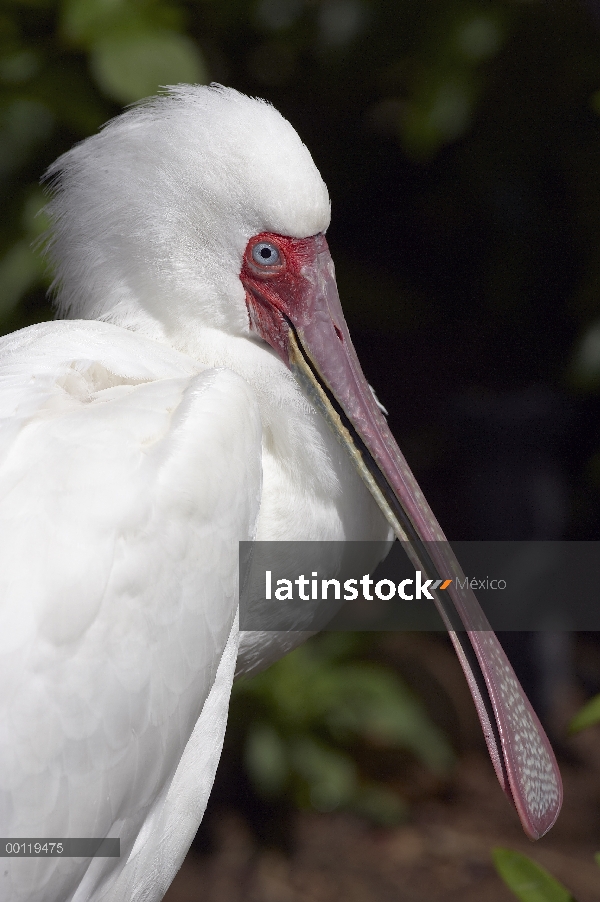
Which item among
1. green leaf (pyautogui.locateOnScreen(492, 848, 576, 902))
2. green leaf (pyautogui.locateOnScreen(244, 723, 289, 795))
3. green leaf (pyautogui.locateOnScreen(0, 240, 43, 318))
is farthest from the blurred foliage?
green leaf (pyautogui.locateOnScreen(0, 240, 43, 318))

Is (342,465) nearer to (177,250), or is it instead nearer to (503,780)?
(177,250)

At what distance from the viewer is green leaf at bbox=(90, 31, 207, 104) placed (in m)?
1.76

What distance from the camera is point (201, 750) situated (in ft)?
4.44

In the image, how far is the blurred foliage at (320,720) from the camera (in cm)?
235

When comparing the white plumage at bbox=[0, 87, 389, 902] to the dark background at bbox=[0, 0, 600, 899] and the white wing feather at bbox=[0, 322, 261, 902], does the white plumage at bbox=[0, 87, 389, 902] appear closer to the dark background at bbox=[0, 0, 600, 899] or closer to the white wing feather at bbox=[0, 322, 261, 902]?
the white wing feather at bbox=[0, 322, 261, 902]

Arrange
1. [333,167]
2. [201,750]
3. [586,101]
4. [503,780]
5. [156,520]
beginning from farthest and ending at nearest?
[333,167] → [586,101] → [503,780] → [201,750] → [156,520]

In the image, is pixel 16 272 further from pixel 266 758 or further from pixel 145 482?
pixel 266 758

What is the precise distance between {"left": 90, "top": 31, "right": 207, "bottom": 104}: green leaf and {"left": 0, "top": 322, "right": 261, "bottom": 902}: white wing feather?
650 millimetres

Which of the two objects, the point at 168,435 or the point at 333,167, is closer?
the point at 168,435

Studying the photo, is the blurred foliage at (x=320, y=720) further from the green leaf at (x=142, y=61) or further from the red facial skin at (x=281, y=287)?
the green leaf at (x=142, y=61)

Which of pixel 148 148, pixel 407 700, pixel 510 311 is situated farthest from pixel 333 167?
pixel 407 700

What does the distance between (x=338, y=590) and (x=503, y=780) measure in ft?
1.29

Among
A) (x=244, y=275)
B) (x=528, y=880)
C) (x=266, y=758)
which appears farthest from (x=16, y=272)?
(x=528, y=880)

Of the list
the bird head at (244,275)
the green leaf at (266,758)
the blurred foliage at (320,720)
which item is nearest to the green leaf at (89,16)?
the bird head at (244,275)
